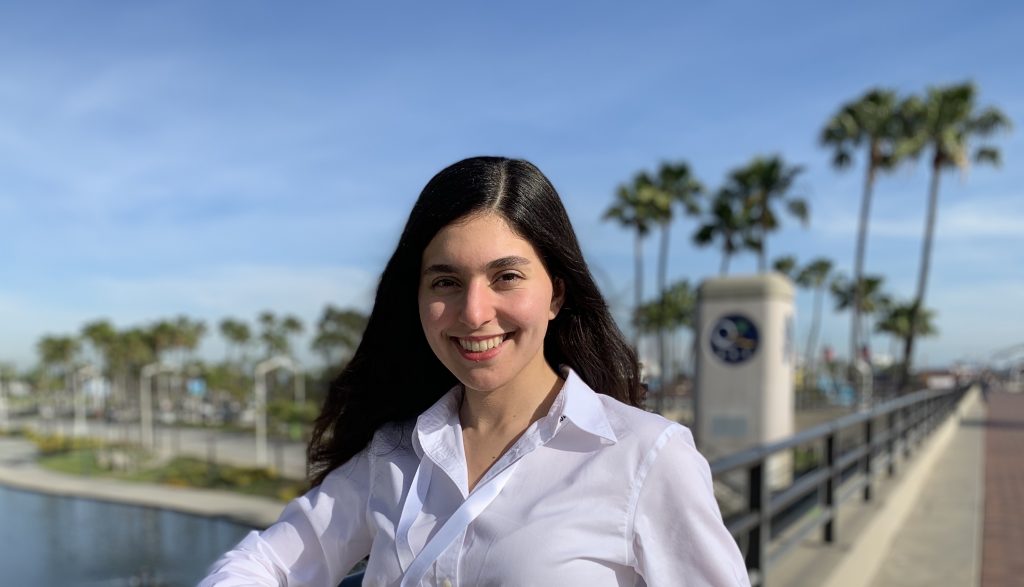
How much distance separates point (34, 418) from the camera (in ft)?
476

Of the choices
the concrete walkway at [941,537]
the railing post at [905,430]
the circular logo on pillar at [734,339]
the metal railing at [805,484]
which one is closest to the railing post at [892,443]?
the metal railing at [805,484]

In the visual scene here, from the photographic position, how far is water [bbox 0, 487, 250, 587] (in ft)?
210

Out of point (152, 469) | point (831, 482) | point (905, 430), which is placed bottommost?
point (152, 469)

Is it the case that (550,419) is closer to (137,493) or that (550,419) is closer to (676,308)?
(676,308)

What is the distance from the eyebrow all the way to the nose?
0.04 metres

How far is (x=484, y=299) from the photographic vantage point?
137cm

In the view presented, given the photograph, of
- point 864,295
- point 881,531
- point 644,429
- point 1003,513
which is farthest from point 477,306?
point 864,295

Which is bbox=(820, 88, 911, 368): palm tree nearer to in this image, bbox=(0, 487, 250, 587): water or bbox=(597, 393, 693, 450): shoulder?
bbox=(597, 393, 693, 450): shoulder

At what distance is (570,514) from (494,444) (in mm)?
258

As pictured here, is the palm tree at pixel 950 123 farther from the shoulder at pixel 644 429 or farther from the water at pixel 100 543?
the water at pixel 100 543

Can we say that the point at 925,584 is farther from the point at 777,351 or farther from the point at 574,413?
the point at 777,351

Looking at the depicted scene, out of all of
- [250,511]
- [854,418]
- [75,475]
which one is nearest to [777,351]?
[854,418]

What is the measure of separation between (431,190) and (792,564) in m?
4.10

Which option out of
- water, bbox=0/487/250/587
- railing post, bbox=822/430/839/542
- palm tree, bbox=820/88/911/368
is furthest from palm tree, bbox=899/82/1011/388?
water, bbox=0/487/250/587
